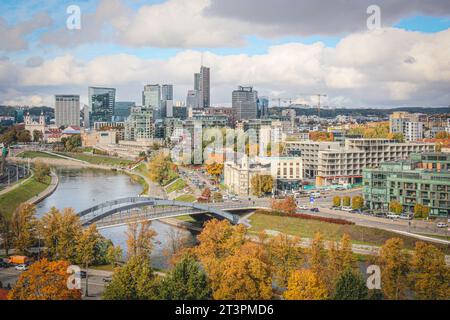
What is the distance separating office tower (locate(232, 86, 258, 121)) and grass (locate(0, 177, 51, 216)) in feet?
114

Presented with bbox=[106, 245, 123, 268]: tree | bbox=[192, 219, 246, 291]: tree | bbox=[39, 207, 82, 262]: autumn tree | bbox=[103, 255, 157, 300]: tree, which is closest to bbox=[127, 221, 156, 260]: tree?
bbox=[106, 245, 123, 268]: tree

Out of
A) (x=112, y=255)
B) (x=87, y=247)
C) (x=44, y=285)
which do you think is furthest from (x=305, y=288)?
(x=87, y=247)

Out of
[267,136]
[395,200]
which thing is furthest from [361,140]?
[267,136]

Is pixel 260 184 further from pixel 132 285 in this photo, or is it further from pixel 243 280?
pixel 132 285

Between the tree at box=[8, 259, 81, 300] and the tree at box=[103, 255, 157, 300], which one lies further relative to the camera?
the tree at box=[103, 255, 157, 300]

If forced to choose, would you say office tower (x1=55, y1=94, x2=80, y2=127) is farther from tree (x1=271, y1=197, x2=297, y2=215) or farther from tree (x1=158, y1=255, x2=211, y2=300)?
tree (x1=158, y1=255, x2=211, y2=300)

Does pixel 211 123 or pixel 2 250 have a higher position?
pixel 211 123

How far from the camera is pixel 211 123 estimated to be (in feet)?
124

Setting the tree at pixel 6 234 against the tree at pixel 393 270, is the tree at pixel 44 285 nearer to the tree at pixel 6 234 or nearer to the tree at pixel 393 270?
the tree at pixel 6 234

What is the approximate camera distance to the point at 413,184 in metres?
13.5

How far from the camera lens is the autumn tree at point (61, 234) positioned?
32.0 ft

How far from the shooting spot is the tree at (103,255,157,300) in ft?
23.9
